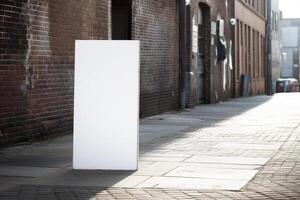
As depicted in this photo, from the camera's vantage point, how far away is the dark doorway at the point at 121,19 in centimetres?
1805

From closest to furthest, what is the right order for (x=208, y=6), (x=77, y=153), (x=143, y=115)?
(x=77, y=153)
(x=143, y=115)
(x=208, y=6)

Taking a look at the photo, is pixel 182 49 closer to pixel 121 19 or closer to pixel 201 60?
pixel 201 60

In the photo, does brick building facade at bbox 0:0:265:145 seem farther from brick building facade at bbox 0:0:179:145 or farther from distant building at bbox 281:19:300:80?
distant building at bbox 281:19:300:80

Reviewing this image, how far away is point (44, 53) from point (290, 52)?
3717 inches

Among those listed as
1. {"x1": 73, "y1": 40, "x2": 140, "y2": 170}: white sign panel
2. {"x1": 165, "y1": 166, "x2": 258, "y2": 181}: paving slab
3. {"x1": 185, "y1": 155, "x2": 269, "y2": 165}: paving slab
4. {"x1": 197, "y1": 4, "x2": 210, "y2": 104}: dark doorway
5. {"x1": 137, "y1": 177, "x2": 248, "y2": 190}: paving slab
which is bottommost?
{"x1": 137, "y1": 177, "x2": 248, "y2": 190}: paving slab

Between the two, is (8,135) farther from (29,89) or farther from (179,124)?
(179,124)

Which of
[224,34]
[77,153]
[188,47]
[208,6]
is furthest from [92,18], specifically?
[224,34]

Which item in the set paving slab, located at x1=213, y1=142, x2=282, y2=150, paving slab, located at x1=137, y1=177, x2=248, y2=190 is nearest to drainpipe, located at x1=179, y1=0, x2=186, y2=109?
paving slab, located at x1=213, y1=142, x2=282, y2=150

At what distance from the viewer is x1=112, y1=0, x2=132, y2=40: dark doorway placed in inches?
711

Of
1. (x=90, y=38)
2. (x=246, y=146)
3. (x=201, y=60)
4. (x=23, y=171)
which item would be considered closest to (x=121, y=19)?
(x=90, y=38)

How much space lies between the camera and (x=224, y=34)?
32031mm

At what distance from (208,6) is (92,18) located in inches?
510

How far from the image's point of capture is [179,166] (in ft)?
32.2

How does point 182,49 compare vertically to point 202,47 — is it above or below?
below
